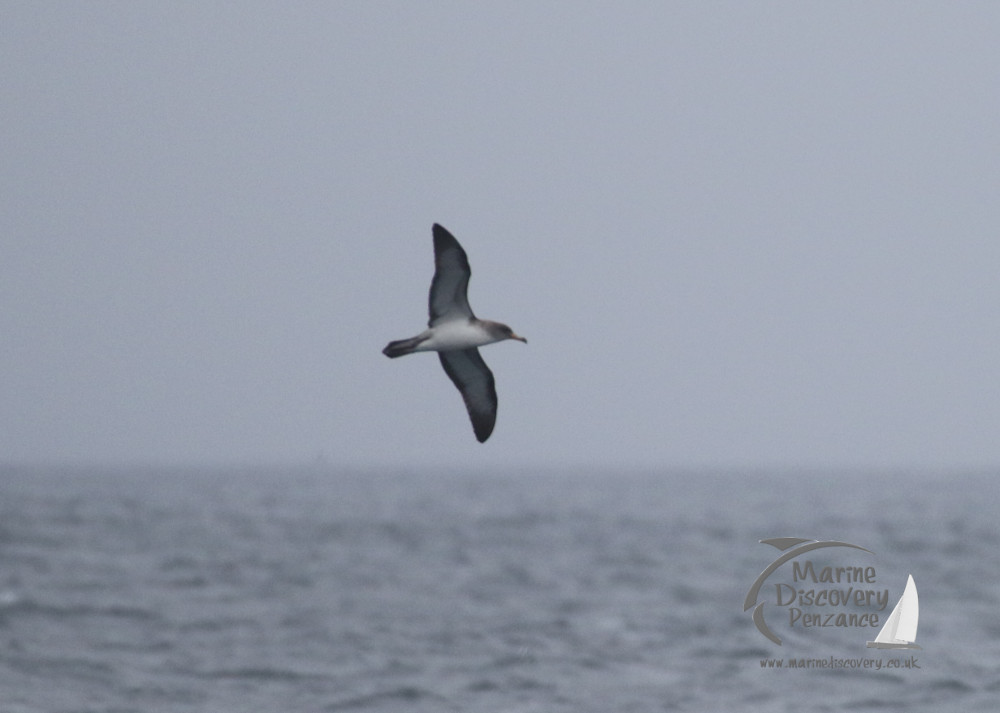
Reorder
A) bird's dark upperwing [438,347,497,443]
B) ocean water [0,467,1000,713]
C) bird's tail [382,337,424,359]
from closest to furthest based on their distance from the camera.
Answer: bird's tail [382,337,424,359], bird's dark upperwing [438,347,497,443], ocean water [0,467,1000,713]

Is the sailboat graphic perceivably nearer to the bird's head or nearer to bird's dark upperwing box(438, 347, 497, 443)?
bird's dark upperwing box(438, 347, 497, 443)

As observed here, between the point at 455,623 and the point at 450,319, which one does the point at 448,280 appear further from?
the point at 455,623

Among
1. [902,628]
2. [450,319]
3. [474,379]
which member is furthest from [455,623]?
[450,319]

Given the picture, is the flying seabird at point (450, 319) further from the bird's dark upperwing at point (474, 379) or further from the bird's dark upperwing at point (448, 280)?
the bird's dark upperwing at point (474, 379)

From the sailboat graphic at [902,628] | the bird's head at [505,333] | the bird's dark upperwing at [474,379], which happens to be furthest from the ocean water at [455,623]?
the bird's head at [505,333]

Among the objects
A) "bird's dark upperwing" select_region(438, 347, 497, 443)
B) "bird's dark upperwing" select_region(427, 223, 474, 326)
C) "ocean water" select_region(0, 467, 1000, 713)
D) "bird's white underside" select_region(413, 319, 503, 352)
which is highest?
"bird's dark upperwing" select_region(427, 223, 474, 326)

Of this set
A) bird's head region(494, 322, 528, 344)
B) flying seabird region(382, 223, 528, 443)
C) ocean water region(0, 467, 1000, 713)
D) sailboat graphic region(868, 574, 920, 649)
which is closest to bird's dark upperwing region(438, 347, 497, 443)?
flying seabird region(382, 223, 528, 443)

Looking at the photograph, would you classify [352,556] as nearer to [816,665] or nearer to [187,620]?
[187,620]

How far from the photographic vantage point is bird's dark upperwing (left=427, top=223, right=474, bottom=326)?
905 cm

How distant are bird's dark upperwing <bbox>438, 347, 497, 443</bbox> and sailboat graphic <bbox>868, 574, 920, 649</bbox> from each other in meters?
13.9

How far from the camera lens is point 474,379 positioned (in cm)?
1006

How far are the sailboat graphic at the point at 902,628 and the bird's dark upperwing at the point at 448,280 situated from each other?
14788mm

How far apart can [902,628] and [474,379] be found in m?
15.8

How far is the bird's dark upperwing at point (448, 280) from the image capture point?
29.7 ft
